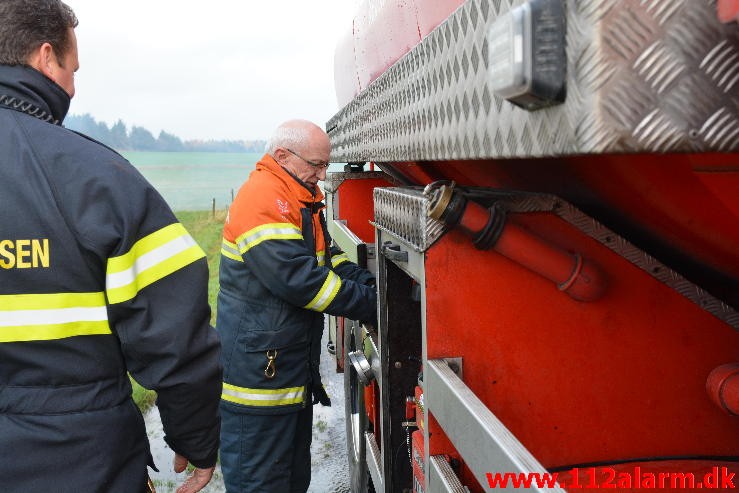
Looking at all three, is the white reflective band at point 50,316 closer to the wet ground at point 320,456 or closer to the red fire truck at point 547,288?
the red fire truck at point 547,288

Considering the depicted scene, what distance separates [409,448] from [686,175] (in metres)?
1.48

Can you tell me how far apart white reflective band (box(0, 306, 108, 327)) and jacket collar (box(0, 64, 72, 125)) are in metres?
0.52

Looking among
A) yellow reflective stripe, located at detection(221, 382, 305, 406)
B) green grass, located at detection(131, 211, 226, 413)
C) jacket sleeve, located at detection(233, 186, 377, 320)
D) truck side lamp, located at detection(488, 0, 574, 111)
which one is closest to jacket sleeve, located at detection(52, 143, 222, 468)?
jacket sleeve, located at detection(233, 186, 377, 320)

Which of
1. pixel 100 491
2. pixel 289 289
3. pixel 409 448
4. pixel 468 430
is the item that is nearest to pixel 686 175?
pixel 468 430

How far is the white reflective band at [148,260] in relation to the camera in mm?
1643

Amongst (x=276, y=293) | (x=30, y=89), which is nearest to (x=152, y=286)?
(x=30, y=89)

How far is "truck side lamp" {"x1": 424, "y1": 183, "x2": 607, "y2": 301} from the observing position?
139cm

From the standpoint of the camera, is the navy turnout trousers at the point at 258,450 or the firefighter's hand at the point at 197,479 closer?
the firefighter's hand at the point at 197,479

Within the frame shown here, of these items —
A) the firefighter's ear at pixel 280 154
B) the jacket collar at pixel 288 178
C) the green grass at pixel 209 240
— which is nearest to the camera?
the jacket collar at pixel 288 178

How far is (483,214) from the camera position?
4.57 feet

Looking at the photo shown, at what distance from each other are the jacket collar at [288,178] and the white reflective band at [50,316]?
1.36 meters

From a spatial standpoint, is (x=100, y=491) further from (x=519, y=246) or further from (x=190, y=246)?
(x=519, y=246)

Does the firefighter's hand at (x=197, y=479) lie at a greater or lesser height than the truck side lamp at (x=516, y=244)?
lesser

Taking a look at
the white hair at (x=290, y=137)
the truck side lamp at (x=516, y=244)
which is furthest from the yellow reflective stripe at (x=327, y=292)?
the truck side lamp at (x=516, y=244)
